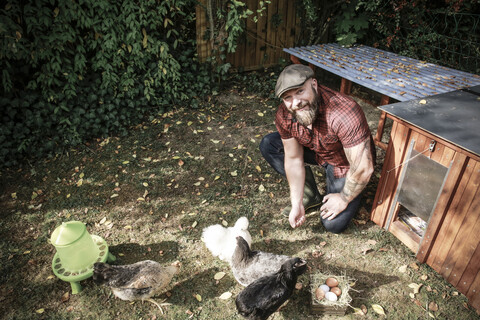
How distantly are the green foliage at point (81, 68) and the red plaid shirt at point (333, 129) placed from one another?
11.6 ft

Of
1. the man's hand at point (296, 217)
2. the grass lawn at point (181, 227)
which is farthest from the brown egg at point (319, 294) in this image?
the man's hand at point (296, 217)

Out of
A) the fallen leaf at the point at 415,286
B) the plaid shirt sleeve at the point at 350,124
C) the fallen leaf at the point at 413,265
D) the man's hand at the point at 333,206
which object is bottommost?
the fallen leaf at the point at 415,286

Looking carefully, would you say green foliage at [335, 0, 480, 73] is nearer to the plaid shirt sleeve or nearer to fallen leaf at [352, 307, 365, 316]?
the plaid shirt sleeve

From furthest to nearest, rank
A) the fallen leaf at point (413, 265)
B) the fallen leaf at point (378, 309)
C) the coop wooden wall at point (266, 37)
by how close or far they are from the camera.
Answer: the coop wooden wall at point (266, 37) → the fallen leaf at point (413, 265) → the fallen leaf at point (378, 309)

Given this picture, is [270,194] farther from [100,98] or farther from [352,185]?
[100,98]

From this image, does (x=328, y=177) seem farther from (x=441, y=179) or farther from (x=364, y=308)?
(x=364, y=308)

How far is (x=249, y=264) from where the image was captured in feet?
9.32

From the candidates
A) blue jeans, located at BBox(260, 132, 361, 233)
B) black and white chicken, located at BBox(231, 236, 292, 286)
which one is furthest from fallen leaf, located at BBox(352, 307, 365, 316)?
blue jeans, located at BBox(260, 132, 361, 233)

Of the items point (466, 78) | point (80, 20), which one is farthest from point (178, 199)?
point (466, 78)

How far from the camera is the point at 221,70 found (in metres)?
6.59

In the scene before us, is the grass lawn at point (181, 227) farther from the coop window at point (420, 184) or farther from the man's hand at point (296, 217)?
the coop window at point (420, 184)

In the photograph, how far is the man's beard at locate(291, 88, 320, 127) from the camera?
285cm

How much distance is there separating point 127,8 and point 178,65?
1.26 meters

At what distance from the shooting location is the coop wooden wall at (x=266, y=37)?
715 centimetres
